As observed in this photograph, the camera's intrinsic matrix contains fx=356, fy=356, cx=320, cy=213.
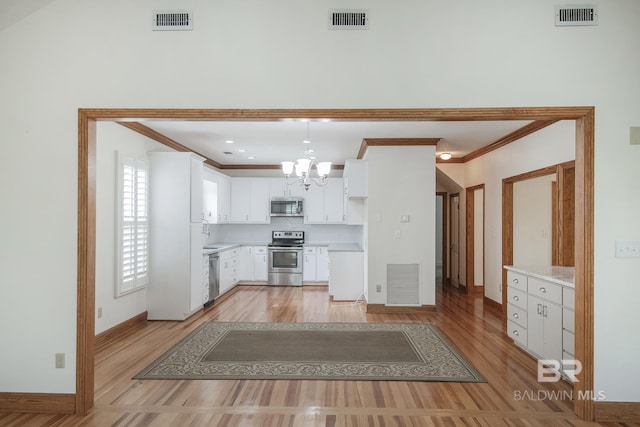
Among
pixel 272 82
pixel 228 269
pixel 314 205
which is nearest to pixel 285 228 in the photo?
pixel 314 205

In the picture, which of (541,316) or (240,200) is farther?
(240,200)

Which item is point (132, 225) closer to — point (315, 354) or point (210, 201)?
point (210, 201)

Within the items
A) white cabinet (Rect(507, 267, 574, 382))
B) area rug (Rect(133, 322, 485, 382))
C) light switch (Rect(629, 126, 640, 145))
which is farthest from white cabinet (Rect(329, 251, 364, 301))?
light switch (Rect(629, 126, 640, 145))

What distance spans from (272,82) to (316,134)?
242 cm

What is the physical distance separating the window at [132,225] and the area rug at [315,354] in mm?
1082

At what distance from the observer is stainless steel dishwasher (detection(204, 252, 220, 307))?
5.78 metres

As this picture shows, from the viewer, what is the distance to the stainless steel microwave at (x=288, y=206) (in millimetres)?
7602

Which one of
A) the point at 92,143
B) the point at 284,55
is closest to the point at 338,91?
the point at 284,55

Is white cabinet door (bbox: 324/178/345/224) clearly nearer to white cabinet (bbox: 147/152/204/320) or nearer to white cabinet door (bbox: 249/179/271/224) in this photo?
white cabinet door (bbox: 249/179/271/224)

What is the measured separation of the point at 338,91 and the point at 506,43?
1238mm

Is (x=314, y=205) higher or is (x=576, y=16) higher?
(x=576, y=16)

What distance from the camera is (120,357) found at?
3619mm

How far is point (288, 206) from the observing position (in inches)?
300

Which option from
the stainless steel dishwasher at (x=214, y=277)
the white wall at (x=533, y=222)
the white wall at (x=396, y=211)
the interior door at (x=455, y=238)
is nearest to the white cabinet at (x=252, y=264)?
the stainless steel dishwasher at (x=214, y=277)
